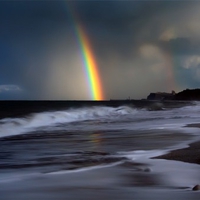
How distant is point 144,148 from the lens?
9.62 meters

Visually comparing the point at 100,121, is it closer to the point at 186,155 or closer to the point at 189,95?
the point at 186,155

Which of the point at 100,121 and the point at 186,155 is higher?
the point at 100,121

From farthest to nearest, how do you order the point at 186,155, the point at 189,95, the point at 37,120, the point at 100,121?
the point at 189,95, the point at 37,120, the point at 100,121, the point at 186,155

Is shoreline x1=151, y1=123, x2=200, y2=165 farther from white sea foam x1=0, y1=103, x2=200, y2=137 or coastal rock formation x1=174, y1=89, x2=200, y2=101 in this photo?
coastal rock formation x1=174, y1=89, x2=200, y2=101

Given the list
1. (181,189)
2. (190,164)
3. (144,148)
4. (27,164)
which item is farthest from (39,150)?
(181,189)

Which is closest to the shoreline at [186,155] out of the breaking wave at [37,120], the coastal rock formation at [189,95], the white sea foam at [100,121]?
the white sea foam at [100,121]

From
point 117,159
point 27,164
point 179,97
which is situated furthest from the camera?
point 179,97

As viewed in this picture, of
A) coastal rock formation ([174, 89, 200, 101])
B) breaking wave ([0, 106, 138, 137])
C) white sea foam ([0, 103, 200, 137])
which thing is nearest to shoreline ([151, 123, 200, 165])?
white sea foam ([0, 103, 200, 137])

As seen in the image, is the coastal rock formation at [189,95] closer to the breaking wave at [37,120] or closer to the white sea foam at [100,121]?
the breaking wave at [37,120]

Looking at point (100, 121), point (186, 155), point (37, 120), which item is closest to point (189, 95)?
point (37, 120)

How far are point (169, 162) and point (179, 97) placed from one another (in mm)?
193362

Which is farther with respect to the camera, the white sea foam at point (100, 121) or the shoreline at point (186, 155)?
the white sea foam at point (100, 121)

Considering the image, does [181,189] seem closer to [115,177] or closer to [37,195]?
[115,177]

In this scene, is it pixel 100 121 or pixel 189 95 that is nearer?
pixel 100 121
